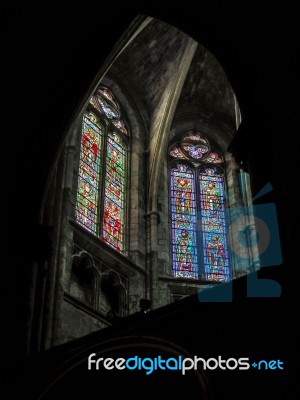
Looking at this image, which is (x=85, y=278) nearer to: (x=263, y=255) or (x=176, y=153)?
(x=176, y=153)

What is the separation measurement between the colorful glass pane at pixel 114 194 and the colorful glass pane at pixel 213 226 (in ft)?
6.64

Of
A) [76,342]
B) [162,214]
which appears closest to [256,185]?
[76,342]

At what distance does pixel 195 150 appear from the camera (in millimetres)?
18578

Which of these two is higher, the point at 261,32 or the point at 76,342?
the point at 261,32

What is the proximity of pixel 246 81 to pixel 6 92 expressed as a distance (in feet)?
12.2

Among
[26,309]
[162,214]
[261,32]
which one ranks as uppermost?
[162,214]

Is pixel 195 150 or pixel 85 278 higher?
pixel 195 150

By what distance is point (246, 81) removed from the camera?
8016 mm

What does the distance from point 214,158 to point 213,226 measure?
2.25m

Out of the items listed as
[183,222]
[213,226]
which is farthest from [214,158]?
[183,222]

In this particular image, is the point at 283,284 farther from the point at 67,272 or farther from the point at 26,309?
the point at 67,272

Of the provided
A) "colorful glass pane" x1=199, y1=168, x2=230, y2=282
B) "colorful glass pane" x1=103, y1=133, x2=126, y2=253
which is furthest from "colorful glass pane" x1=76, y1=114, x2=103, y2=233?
"colorful glass pane" x1=199, y1=168, x2=230, y2=282

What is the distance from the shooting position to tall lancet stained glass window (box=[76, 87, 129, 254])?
49.8 feet

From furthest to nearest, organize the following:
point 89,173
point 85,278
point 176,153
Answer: point 176,153
point 89,173
point 85,278
